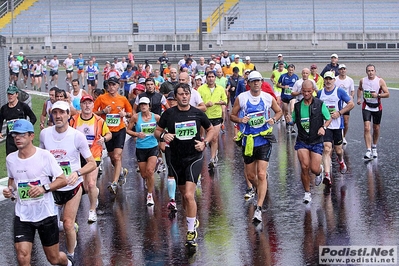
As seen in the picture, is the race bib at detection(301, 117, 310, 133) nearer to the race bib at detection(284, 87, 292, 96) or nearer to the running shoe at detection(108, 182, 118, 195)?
the running shoe at detection(108, 182, 118, 195)

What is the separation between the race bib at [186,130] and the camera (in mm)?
9961

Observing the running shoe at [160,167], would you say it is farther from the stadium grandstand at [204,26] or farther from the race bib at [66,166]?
the stadium grandstand at [204,26]

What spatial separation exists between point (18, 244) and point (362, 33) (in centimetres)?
4744

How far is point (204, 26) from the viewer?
56.9 metres

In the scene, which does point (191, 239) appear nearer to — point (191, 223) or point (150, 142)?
point (191, 223)

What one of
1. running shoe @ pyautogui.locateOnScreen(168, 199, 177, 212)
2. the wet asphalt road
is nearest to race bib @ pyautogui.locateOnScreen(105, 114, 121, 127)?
the wet asphalt road

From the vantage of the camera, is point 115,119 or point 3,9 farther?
point 3,9

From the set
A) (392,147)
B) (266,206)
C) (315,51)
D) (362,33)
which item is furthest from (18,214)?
(362,33)

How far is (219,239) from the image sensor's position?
9906mm

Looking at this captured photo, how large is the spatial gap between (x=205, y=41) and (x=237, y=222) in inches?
1754

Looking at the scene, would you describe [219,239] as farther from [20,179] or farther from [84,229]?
[20,179]

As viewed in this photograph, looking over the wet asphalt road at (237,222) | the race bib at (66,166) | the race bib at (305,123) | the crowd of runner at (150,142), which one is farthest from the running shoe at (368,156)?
the race bib at (66,166)

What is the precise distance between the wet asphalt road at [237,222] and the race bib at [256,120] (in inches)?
49.2

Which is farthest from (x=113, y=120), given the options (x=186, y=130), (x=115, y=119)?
(x=186, y=130)
